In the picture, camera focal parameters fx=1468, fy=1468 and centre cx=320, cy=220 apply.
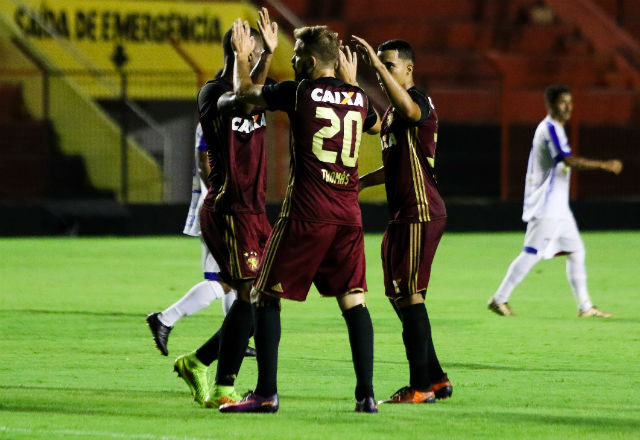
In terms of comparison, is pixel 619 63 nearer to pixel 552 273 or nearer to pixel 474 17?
pixel 474 17

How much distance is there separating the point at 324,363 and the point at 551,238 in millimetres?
4128

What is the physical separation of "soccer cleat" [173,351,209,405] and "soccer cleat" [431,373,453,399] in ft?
4.36

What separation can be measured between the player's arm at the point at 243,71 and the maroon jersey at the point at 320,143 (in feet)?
0.19

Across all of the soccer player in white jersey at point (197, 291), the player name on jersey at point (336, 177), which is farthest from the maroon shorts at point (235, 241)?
the soccer player in white jersey at point (197, 291)

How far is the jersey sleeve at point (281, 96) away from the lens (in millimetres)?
7691

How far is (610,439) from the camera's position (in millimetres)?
7184

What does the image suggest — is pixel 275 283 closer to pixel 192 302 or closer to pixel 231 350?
pixel 231 350

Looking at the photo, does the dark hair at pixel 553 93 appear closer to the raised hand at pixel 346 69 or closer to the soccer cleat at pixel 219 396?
the raised hand at pixel 346 69

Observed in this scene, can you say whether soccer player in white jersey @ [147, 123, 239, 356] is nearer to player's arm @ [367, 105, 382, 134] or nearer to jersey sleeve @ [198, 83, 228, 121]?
jersey sleeve @ [198, 83, 228, 121]

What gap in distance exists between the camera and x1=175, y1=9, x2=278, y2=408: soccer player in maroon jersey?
816 centimetres

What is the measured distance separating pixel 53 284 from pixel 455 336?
6.17m

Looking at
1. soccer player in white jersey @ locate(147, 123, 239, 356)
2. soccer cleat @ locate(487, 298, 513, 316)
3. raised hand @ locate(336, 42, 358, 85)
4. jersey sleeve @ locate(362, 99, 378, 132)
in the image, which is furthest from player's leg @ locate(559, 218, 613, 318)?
raised hand @ locate(336, 42, 358, 85)

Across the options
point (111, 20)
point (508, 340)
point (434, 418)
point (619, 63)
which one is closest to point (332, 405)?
point (434, 418)

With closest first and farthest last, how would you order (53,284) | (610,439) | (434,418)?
(610,439), (434,418), (53,284)
